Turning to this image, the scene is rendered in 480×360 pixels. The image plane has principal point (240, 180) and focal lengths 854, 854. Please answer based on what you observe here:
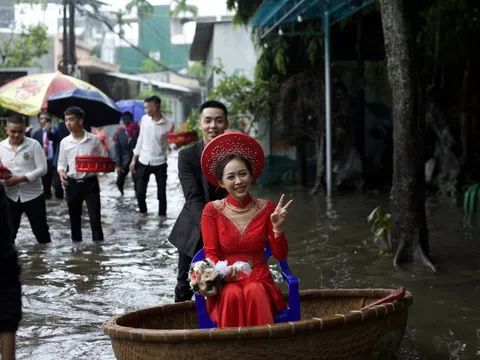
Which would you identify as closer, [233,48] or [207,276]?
[207,276]

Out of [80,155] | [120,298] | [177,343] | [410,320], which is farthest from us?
[80,155]

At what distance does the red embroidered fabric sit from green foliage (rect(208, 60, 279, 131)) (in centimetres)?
1387

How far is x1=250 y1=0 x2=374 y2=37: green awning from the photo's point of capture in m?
15.3

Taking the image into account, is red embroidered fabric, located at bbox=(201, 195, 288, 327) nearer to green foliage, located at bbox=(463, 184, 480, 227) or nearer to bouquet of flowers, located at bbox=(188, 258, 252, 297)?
bouquet of flowers, located at bbox=(188, 258, 252, 297)

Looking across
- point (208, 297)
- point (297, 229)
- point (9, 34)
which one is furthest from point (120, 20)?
point (208, 297)

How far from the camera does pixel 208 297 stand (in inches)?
199

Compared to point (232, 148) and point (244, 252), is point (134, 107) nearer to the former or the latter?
point (232, 148)

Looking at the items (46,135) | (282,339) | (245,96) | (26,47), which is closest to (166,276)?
(282,339)

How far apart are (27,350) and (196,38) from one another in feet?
72.9

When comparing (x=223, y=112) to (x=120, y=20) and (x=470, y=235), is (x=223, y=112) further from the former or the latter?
(x=120, y=20)

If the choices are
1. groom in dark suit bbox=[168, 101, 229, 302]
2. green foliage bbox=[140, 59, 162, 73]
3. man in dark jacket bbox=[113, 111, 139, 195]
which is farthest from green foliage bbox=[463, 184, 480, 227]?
green foliage bbox=[140, 59, 162, 73]

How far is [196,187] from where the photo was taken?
627cm

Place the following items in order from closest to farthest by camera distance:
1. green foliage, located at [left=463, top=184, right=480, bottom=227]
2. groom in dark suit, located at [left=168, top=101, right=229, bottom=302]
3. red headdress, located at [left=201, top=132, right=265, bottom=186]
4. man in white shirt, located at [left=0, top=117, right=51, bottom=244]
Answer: red headdress, located at [left=201, top=132, right=265, bottom=186] → groom in dark suit, located at [left=168, top=101, right=229, bottom=302] → man in white shirt, located at [left=0, top=117, right=51, bottom=244] → green foliage, located at [left=463, top=184, right=480, bottom=227]

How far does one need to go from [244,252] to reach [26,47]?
28180 millimetres
